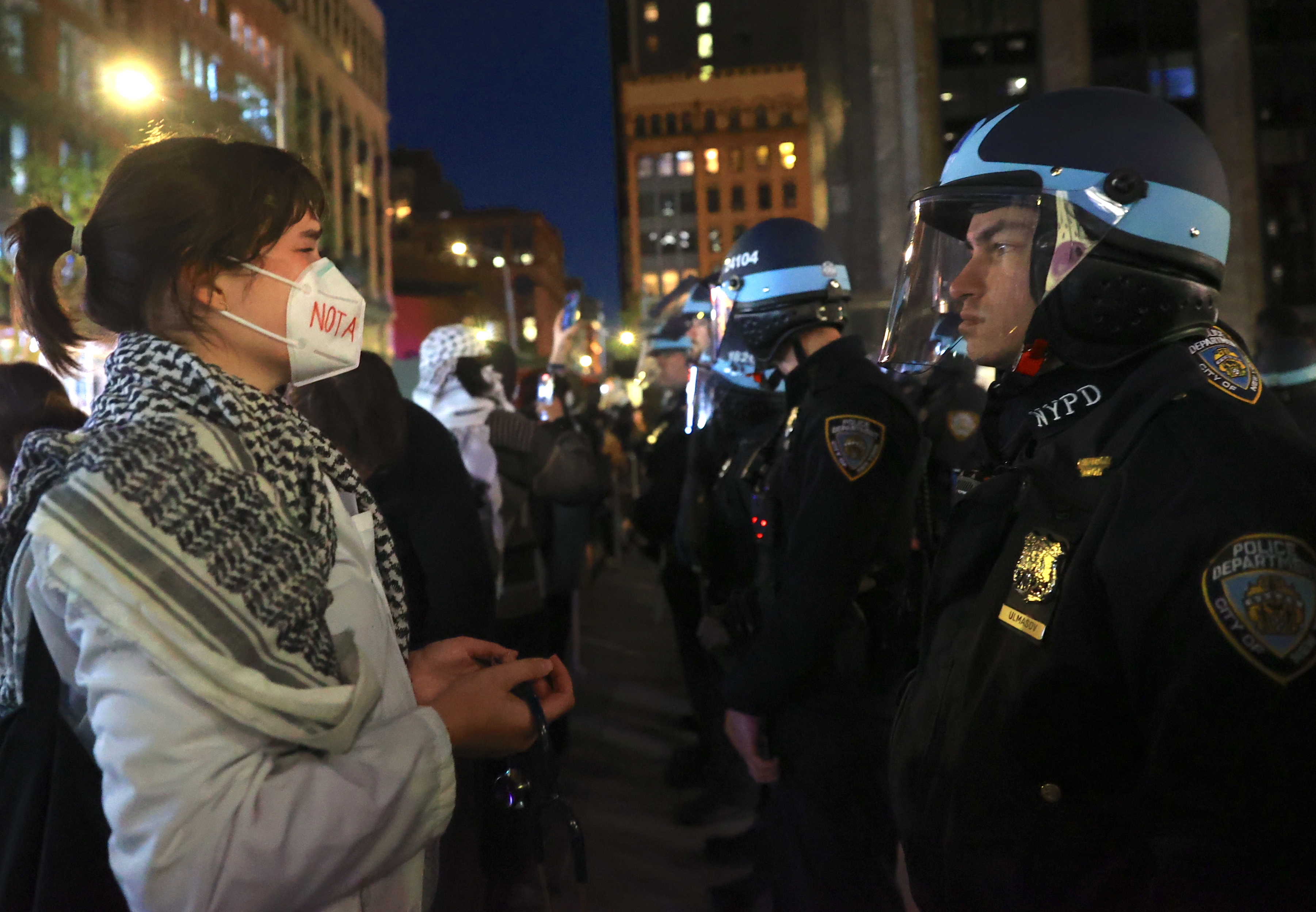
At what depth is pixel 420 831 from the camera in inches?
Answer: 54.3

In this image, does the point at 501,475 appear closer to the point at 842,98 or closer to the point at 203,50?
the point at 842,98

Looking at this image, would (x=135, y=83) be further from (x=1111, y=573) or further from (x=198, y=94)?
(x=1111, y=573)

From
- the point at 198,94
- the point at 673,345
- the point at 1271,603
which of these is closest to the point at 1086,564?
the point at 1271,603

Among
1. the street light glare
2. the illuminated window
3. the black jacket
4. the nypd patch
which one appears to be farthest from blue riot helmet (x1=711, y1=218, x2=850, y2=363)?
the illuminated window

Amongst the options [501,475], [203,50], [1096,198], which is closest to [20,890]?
[1096,198]

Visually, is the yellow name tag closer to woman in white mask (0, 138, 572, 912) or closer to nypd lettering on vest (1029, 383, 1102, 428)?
nypd lettering on vest (1029, 383, 1102, 428)

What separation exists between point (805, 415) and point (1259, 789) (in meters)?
1.91

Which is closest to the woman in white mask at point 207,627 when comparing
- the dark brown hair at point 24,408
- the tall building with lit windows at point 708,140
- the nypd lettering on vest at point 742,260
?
the dark brown hair at point 24,408

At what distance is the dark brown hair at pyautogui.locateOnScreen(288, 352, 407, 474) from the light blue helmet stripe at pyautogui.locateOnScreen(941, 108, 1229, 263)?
2180 mm

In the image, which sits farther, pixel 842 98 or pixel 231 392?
pixel 842 98

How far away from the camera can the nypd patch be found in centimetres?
288

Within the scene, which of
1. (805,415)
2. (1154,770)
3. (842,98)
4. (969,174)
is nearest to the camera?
(1154,770)

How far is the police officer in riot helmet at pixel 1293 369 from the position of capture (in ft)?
15.7

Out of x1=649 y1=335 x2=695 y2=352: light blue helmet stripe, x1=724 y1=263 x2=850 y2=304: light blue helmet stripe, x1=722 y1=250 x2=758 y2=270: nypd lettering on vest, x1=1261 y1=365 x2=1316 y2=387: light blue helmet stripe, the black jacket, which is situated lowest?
the black jacket
